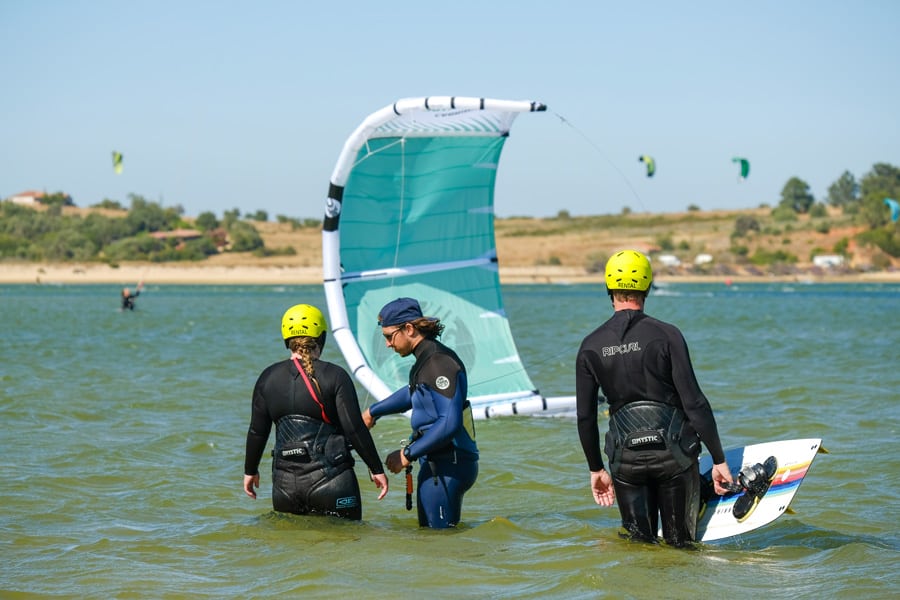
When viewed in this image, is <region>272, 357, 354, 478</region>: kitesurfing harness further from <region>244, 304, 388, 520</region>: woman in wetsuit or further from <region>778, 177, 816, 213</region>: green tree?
<region>778, 177, 816, 213</region>: green tree

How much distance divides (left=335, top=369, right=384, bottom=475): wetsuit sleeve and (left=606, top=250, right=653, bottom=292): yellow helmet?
1.55m

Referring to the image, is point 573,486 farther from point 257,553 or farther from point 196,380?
point 196,380

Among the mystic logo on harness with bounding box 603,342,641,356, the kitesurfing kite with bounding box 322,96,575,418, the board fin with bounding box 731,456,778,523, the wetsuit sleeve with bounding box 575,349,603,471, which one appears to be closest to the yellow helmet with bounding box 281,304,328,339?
the wetsuit sleeve with bounding box 575,349,603,471

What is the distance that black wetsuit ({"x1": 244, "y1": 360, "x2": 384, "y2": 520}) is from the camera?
251 inches

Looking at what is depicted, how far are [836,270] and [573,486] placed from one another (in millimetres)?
93259

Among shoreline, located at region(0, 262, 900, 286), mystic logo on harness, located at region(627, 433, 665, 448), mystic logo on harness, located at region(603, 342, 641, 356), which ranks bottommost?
shoreline, located at region(0, 262, 900, 286)

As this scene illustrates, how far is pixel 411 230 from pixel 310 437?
232 inches

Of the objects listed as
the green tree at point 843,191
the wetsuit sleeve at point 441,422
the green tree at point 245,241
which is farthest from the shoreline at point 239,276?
the wetsuit sleeve at point 441,422

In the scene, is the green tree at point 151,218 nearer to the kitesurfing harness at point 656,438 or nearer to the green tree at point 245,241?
the green tree at point 245,241

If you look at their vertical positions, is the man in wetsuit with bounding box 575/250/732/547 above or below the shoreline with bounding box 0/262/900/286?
above

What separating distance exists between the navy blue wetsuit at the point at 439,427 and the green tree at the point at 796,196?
130541mm

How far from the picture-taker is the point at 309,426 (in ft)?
21.1

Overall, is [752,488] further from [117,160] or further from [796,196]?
[796,196]

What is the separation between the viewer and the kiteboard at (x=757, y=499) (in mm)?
6258
